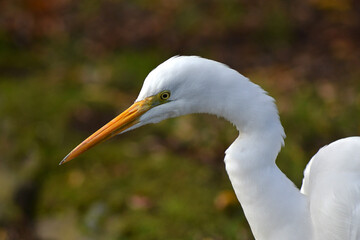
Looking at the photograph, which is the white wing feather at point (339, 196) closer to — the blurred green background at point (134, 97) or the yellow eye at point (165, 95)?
the yellow eye at point (165, 95)

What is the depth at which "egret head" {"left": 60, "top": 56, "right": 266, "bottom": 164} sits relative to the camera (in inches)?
71.7

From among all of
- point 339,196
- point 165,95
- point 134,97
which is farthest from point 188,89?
point 134,97

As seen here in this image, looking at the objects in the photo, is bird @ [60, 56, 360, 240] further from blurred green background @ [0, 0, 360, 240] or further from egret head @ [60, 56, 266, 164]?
blurred green background @ [0, 0, 360, 240]

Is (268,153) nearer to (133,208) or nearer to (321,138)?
(133,208)

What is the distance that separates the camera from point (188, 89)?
6.07 ft

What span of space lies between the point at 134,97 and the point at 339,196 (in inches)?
136

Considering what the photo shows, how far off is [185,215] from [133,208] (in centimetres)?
34

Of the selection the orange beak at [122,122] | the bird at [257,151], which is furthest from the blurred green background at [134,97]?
the orange beak at [122,122]

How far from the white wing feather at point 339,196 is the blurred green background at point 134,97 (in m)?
1.32

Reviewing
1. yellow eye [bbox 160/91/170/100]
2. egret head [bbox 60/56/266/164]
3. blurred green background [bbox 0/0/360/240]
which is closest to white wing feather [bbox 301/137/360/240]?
egret head [bbox 60/56/266/164]

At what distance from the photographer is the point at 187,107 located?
1.89 meters

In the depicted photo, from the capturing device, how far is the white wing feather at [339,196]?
1989 mm

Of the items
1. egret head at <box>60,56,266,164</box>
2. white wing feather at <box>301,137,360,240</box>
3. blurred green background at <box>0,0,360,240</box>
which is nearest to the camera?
egret head at <box>60,56,266,164</box>

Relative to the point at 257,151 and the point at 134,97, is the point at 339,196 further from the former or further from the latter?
the point at 134,97
